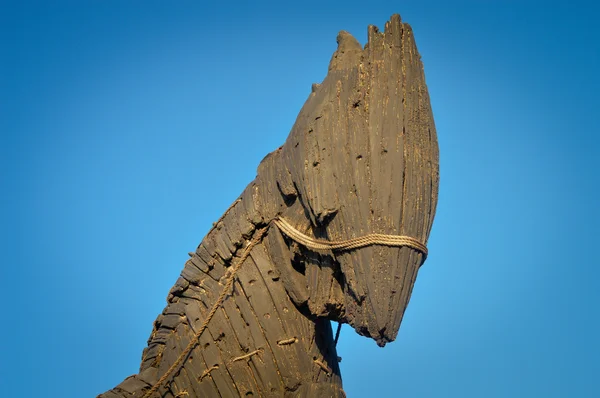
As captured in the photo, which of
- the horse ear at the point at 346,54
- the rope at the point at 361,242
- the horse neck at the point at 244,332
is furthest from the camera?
the horse ear at the point at 346,54

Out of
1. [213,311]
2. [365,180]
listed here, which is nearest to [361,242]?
[365,180]

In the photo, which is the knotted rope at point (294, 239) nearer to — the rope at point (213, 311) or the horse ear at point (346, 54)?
the rope at point (213, 311)

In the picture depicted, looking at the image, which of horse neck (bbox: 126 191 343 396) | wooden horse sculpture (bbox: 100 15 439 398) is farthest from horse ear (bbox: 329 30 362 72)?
horse neck (bbox: 126 191 343 396)

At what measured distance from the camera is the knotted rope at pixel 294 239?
3.54 metres

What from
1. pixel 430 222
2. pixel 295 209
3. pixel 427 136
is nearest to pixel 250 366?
pixel 295 209

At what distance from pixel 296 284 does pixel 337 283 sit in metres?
0.18

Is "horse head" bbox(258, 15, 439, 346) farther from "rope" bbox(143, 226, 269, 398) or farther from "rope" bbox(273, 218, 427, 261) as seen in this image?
"rope" bbox(143, 226, 269, 398)

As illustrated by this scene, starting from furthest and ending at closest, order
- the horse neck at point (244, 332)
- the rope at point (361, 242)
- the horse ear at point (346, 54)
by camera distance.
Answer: the horse ear at point (346, 54) < the horse neck at point (244, 332) < the rope at point (361, 242)

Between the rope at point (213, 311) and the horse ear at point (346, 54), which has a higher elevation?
the horse ear at point (346, 54)

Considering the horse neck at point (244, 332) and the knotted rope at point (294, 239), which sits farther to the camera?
the horse neck at point (244, 332)

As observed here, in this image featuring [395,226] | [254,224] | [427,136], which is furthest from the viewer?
[254,224]

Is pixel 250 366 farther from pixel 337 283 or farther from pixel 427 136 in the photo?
pixel 427 136

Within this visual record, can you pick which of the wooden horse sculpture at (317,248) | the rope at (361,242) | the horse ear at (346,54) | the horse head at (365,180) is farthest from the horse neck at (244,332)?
the horse ear at (346,54)

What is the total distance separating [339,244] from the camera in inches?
143
